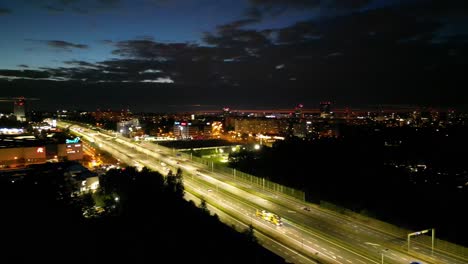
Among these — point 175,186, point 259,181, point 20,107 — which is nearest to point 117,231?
point 175,186

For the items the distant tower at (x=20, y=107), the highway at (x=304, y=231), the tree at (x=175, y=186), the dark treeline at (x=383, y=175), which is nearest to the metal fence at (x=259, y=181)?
the highway at (x=304, y=231)

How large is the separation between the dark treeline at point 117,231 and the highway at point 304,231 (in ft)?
6.20

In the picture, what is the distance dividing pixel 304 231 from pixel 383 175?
2220 cm

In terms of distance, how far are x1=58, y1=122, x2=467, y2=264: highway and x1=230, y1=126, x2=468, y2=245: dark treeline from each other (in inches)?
152

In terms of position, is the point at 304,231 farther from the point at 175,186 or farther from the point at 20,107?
the point at 20,107

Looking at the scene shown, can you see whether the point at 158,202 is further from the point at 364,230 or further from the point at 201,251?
the point at 364,230

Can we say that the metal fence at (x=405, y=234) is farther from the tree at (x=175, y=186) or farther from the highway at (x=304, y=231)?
the tree at (x=175, y=186)

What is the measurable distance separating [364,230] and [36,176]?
24.7 metres

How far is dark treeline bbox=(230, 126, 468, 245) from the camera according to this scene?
1065 inches

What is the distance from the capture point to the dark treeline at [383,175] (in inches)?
1065

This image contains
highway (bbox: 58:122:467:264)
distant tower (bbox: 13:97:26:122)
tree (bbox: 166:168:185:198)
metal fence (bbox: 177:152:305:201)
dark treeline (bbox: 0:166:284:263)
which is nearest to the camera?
dark treeline (bbox: 0:166:284:263)

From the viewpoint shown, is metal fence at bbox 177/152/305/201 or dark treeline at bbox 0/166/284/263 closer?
dark treeline at bbox 0/166/284/263

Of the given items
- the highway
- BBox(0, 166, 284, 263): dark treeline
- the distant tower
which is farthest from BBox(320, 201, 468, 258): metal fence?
the distant tower

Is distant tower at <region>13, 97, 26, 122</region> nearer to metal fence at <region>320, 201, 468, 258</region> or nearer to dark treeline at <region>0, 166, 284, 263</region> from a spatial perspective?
dark treeline at <region>0, 166, 284, 263</region>
